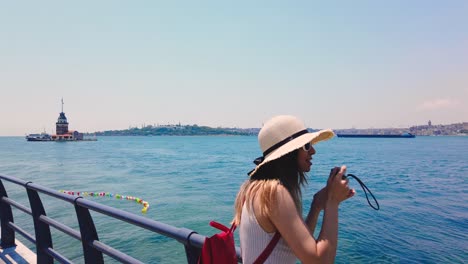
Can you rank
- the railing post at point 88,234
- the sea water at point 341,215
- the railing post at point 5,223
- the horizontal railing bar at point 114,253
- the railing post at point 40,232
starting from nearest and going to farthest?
the horizontal railing bar at point 114,253
the railing post at point 88,234
the railing post at point 40,232
the railing post at point 5,223
the sea water at point 341,215

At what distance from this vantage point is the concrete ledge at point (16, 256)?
185 inches

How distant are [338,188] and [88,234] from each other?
244cm

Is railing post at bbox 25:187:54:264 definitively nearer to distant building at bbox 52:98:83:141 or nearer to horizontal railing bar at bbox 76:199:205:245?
horizontal railing bar at bbox 76:199:205:245

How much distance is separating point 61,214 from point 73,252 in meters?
7.10

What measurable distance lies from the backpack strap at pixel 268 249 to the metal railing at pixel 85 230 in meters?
0.19

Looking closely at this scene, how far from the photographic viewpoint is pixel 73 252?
1229 centimetres

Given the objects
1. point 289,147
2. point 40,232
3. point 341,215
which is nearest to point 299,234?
point 289,147

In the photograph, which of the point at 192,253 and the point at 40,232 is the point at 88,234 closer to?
the point at 40,232

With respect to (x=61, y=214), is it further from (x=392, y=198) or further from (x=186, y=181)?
(x=392, y=198)

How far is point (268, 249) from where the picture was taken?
1.72 m

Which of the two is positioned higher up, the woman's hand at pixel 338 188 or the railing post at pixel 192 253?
the woman's hand at pixel 338 188

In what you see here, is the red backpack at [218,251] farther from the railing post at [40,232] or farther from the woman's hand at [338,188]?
the railing post at [40,232]

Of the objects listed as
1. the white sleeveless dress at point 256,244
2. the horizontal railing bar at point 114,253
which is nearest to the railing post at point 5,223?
the horizontal railing bar at point 114,253

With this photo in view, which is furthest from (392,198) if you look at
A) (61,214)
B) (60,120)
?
(60,120)
